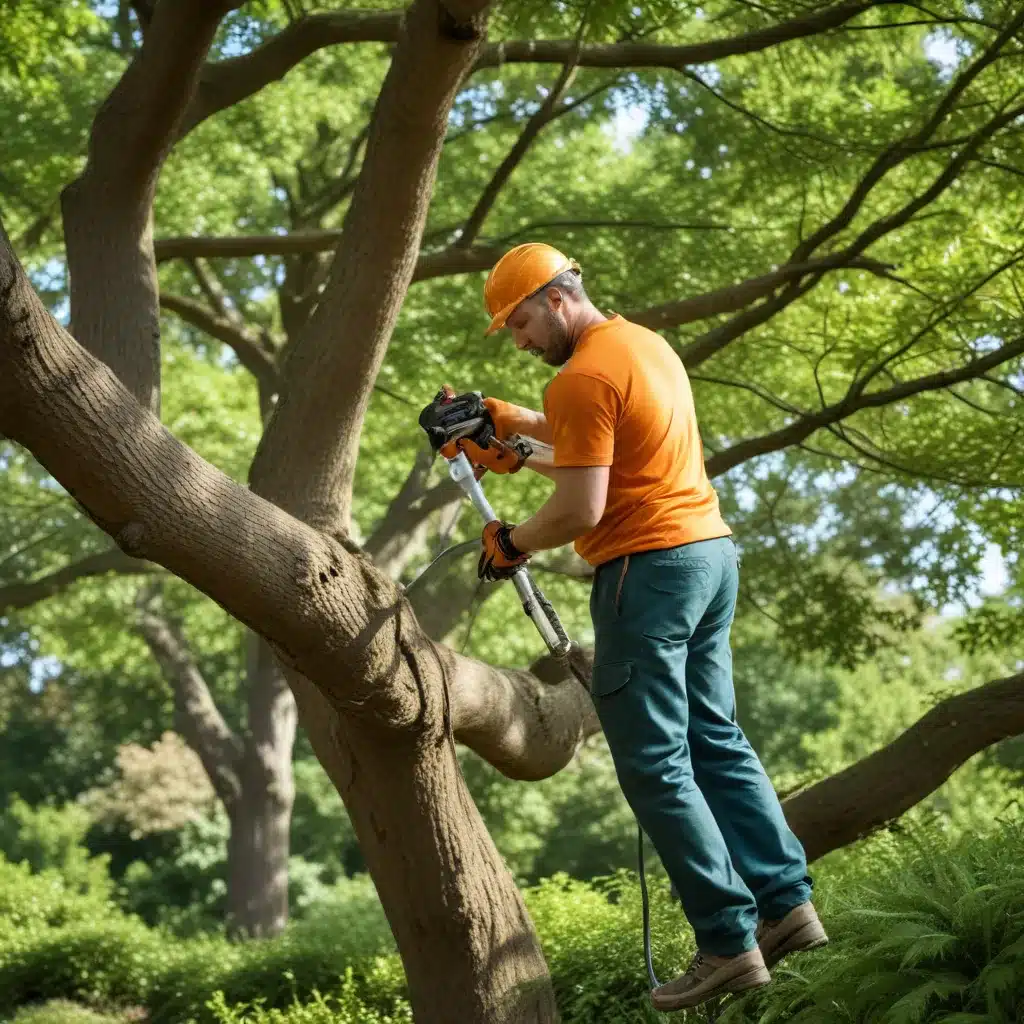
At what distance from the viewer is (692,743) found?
160 inches

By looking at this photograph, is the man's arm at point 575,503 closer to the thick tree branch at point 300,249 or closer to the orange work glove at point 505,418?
the orange work glove at point 505,418

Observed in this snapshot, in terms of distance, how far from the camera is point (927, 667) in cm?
2706

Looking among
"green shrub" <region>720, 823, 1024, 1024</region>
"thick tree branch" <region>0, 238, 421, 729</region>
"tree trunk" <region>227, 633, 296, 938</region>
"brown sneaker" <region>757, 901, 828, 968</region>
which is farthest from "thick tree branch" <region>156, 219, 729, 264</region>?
"tree trunk" <region>227, 633, 296, 938</region>

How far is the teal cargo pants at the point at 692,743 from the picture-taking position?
12.3 feet

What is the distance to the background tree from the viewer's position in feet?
14.9

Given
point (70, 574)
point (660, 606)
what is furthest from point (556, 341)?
point (70, 574)

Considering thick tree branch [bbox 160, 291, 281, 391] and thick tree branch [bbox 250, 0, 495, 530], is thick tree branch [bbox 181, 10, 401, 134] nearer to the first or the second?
thick tree branch [bbox 250, 0, 495, 530]

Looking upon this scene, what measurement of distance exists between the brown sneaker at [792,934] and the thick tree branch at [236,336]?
8.89m

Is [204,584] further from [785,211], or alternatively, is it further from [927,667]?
[927,667]

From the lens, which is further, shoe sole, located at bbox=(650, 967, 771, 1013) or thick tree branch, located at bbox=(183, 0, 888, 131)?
thick tree branch, located at bbox=(183, 0, 888, 131)

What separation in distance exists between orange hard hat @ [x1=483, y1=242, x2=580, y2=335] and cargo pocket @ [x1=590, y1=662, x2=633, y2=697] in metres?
1.01

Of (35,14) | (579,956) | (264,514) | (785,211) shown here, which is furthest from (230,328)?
(264,514)

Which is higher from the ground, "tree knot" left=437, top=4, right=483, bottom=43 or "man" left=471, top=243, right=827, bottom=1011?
"tree knot" left=437, top=4, right=483, bottom=43

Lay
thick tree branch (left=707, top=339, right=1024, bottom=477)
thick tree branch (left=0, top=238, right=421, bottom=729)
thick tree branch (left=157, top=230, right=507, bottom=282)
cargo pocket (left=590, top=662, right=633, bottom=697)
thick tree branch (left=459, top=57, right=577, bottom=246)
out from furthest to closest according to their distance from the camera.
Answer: thick tree branch (left=157, top=230, right=507, bottom=282), thick tree branch (left=459, top=57, right=577, bottom=246), thick tree branch (left=707, top=339, right=1024, bottom=477), thick tree branch (left=0, top=238, right=421, bottom=729), cargo pocket (left=590, top=662, right=633, bottom=697)
